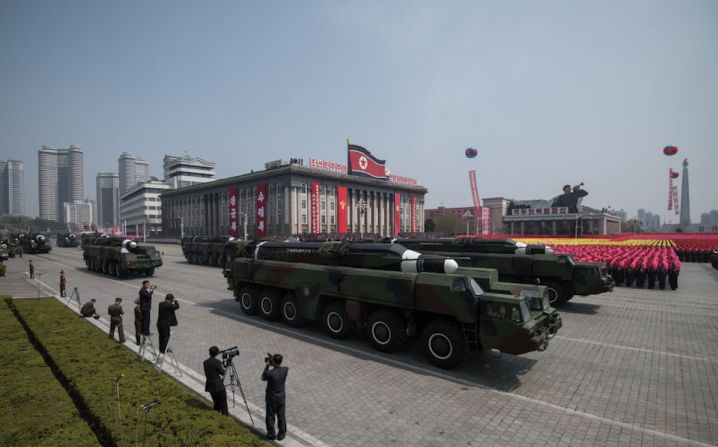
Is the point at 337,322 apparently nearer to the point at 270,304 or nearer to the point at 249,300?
the point at 270,304

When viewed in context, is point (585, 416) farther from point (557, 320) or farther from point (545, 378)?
point (557, 320)

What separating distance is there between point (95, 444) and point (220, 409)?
1.91m

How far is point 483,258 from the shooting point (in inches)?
658

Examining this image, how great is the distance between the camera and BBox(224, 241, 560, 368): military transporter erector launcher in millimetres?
8211

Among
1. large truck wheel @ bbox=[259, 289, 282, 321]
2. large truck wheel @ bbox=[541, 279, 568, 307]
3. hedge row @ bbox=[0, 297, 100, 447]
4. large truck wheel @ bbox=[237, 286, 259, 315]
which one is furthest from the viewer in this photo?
large truck wheel @ bbox=[541, 279, 568, 307]

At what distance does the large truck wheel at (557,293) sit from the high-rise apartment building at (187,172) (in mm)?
118245

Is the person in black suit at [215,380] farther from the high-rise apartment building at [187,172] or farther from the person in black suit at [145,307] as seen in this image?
the high-rise apartment building at [187,172]

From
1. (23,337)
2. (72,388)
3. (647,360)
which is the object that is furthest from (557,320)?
(23,337)

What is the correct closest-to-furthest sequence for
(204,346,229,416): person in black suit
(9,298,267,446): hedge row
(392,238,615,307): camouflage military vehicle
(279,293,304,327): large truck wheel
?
1. (9,298,267,446): hedge row
2. (204,346,229,416): person in black suit
3. (279,293,304,327): large truck wheel
4. (392,238,615,307): camouflage military vehicle

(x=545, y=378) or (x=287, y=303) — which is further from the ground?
(x=287, y=303)

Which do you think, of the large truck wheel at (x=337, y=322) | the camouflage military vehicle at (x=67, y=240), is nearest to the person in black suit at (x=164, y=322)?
the large truck wheel at (x=337, y=322)

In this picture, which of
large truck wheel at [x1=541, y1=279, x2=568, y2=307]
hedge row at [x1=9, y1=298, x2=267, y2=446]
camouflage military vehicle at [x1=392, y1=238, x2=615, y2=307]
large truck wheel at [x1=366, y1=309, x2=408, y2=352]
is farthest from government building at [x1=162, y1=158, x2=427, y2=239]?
large truck wheel at [x1=366, y1=309, x2=408, y2=352]

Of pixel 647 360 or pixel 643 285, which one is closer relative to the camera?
pixel 647 360

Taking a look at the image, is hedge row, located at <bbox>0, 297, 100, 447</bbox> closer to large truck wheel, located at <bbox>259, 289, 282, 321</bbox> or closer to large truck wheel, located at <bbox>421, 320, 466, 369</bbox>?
large truck wheel, located at <bbox>259, 289, 282, 321</bbox>
